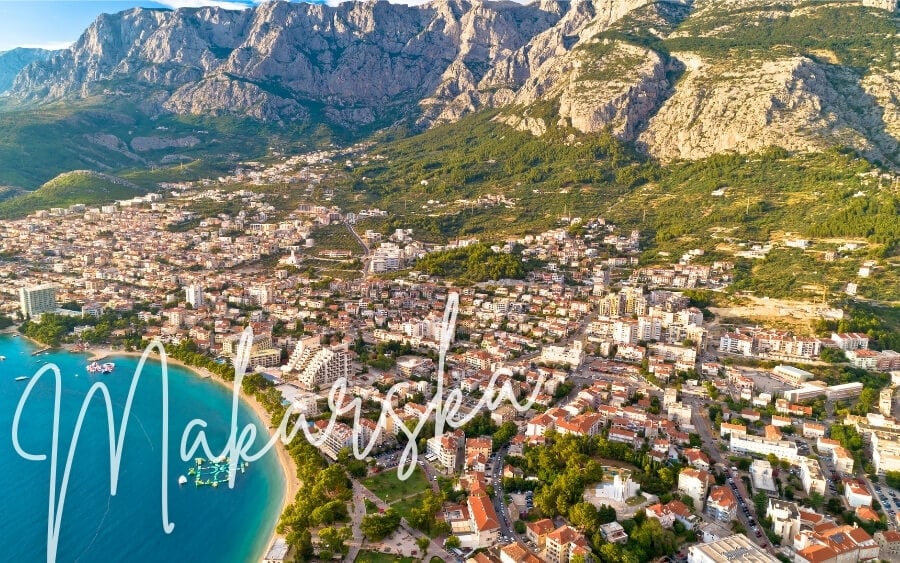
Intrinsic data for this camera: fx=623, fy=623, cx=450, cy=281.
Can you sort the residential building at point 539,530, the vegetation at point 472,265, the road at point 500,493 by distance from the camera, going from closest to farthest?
the residential building at point 539,530, the road at point 500,493, the vegetation at point 472,265

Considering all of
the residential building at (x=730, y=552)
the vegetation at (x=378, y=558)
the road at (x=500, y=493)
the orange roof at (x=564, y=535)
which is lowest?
the vegetation at (x=378, y=558)

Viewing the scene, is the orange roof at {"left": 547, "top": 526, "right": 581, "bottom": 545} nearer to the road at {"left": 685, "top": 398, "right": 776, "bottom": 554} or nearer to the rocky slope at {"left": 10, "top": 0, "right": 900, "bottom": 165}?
the road at {"left": 685, "top": 398, "right": 776, "bottom": 554}

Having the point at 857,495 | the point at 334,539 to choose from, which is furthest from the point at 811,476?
the point at 334,539

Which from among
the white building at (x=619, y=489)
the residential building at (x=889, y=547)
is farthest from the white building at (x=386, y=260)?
the residential building at (x=889, y=547)

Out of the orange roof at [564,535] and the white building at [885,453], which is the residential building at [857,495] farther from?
the orange roof at [564,535]

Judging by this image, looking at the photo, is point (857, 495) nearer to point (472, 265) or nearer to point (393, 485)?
point (393, 485)
